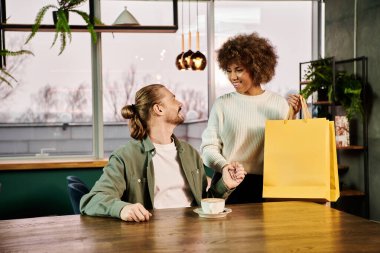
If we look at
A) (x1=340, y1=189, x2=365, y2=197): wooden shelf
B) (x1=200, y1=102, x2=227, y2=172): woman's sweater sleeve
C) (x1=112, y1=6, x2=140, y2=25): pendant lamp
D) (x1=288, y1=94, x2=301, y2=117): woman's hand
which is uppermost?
(x1=112, y1=6, x2=140, y2=25): pendant lamp

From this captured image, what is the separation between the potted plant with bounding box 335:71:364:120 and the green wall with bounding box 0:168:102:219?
8.53ft

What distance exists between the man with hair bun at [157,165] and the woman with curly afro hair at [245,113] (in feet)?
0.92

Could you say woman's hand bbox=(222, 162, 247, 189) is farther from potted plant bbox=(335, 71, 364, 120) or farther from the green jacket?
potted plant bbox=(335, 71, 364, 120)

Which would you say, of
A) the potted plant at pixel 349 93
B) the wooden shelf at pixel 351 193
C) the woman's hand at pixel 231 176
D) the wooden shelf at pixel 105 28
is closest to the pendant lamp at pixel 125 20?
the wooden shelf at pixel 105 28

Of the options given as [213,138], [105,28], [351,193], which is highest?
[105,28]

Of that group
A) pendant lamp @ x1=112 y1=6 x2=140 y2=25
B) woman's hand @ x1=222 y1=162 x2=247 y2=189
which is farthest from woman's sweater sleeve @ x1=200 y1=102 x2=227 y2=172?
pendant lamp @ x1=112 y1=6 x2=140 y2=25

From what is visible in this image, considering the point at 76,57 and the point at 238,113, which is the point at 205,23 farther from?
the point at 238,113

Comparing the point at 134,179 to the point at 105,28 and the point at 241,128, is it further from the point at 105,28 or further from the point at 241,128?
the point at 105,28

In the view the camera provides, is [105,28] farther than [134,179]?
Yes

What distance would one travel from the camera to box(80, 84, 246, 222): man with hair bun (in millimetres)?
2230

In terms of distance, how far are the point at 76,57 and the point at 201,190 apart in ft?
10.8

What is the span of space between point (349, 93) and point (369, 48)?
1.52ft

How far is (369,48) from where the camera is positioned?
484cm

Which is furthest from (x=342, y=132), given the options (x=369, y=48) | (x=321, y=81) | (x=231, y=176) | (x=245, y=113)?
(x=231, y=176)
